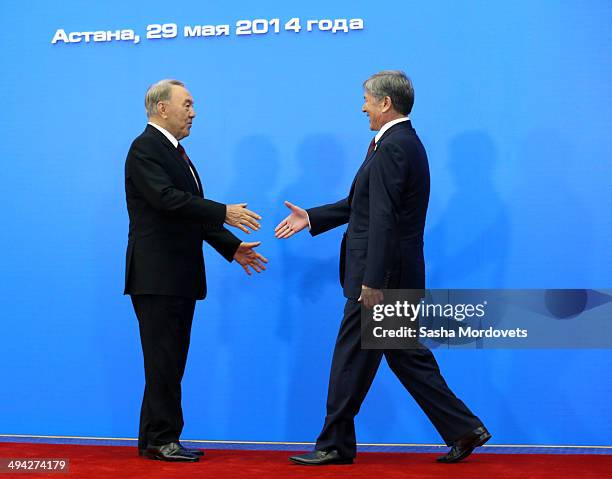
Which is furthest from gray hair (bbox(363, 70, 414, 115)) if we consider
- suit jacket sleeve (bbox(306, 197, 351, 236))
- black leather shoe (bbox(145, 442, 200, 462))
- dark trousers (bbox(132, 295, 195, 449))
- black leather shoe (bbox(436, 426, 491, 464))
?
black leather shoe (bbox(145, 442, 200, 462))

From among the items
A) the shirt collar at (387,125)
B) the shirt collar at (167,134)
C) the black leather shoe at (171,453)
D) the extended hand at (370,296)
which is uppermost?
the shirt collar at (167,134)

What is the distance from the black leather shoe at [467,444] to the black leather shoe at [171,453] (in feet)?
3.15

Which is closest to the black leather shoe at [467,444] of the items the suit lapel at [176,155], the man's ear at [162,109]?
the suit lapel at [176,155]

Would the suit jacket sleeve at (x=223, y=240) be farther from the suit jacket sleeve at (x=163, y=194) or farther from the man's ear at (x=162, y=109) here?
the man's ear at (x=162, y=109)

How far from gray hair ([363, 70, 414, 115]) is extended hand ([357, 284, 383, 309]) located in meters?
0.72

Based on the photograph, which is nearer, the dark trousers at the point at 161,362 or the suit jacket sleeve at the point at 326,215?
the dark trousers at the point at 161,362

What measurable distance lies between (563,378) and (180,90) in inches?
84.1

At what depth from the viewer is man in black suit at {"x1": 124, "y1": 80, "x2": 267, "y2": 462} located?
344cm

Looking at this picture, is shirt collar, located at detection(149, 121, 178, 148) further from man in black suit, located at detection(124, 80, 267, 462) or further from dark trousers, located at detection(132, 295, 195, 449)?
dark trousers, located at detection(132, 295, 195, 449)

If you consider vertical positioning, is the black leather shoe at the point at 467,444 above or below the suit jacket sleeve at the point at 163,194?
below

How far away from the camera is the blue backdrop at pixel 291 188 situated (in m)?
4.06

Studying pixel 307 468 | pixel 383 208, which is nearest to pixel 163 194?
pixel 383 208

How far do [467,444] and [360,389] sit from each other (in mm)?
449

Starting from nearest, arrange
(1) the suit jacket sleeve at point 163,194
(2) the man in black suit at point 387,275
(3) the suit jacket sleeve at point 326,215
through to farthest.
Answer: (2) the man in black suit at point 387,275 < (1) the suit jacket sleeve at point 163,194 < (3) the suit jacket sleeve at point 326,215
